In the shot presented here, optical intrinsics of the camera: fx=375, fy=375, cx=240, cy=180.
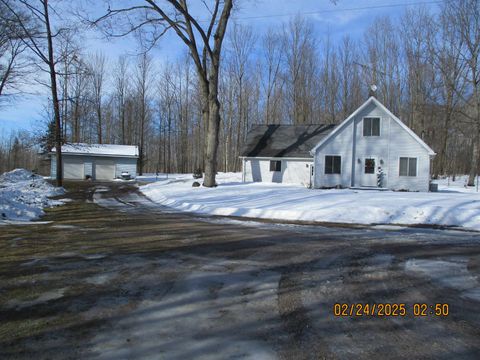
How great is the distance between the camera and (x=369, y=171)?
26.4m

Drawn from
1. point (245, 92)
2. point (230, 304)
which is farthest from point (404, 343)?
point (245, 92)

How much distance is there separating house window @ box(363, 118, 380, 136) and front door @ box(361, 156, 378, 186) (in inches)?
66.7

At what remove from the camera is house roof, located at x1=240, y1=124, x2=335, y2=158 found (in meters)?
33.1

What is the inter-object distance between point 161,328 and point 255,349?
40.6 inches

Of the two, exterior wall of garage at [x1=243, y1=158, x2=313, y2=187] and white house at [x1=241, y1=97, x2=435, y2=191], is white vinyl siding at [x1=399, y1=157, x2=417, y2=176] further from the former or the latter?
exterior wall of garage at [x1=243, y1=158, x2=313, y2=187]

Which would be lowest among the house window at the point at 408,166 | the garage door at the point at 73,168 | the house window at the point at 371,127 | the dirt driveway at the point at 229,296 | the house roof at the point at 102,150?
the dirt driveway at the point at 229,296

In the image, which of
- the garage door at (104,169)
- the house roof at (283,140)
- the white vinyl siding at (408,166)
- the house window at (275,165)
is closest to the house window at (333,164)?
the white vinyl siding at (408,166)

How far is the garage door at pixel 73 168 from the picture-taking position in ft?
144

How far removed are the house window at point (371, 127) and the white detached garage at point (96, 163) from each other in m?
28.6

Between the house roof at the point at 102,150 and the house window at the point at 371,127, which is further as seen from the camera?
the house roof at the point at 102,150

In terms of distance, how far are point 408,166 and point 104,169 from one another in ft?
111

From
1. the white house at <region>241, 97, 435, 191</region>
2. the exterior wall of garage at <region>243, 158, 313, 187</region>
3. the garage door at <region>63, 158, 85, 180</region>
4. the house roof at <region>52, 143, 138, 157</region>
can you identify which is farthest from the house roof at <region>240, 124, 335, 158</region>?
the garage door at <region>63, 158, 85, 180</region>

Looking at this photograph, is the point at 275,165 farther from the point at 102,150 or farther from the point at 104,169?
the point at 102,150

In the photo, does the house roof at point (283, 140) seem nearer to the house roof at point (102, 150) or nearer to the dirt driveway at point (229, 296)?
the house roof at point (102, 150)
